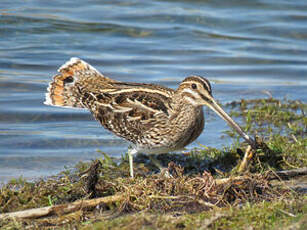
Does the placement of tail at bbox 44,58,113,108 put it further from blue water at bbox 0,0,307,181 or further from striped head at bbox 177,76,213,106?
striped head at bbox 177,76,213,106

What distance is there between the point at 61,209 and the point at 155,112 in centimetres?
170

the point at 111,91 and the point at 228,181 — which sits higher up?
the point at 111,91

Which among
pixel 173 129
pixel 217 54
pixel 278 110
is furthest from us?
pixel 217 54

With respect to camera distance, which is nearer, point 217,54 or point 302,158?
point 302,158

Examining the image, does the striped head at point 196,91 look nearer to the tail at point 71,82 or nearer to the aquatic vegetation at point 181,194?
the aquatic vegetation at point 181,194

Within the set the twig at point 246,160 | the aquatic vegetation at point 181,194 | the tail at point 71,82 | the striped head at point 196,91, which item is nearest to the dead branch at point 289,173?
the aquatic vegetation at point 181,194

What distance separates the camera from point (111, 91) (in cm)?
645

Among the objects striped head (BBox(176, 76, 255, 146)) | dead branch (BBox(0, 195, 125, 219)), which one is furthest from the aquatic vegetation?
striped head (BBox(176, 76, 255, 146))

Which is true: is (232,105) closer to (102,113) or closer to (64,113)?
(64,113)

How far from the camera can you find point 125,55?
11422 millimetres

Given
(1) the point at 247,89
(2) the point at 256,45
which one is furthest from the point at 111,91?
(2) the point at 256,45

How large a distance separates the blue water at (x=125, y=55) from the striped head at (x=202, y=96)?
1496mm

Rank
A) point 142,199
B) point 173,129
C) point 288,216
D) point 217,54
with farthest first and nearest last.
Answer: point 217,54 < point 173,129 < point 142,199 < point 288,216

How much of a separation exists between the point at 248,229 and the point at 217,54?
8093 mm
